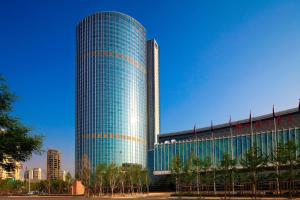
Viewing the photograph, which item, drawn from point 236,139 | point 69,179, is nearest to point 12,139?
point 236,139

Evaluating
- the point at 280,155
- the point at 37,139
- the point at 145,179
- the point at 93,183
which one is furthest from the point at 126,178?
the point at 37,139

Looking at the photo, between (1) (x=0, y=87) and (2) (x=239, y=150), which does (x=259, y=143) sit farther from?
(1) (x=0, y=87)

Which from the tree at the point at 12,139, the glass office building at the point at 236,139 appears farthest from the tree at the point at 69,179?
the tree at the point at 12,139

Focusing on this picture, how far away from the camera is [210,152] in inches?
6629

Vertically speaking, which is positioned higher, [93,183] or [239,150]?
[239,150]

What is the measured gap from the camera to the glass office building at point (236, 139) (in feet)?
470

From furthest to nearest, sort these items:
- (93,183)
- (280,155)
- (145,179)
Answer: (93,183) → (145,179) → (280,155)

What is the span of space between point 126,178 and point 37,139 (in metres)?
145

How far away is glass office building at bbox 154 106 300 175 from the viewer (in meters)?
143

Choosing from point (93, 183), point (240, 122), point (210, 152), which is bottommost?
point (93, 183)

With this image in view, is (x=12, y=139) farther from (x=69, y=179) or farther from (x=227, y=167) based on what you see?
(x=69, y=179)

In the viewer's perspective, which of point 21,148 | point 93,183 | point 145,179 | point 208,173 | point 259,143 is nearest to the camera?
point 21,148

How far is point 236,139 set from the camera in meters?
160

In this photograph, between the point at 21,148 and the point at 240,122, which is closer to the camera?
the point at 21,148
